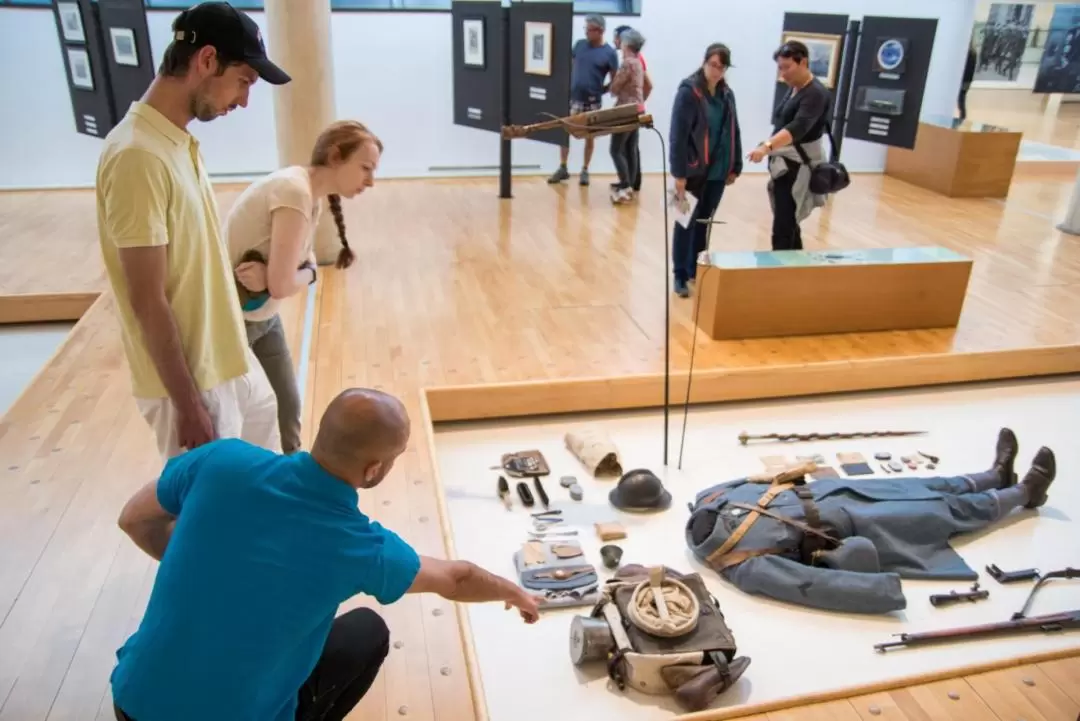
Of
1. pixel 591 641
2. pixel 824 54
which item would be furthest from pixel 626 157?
pixel 591 641

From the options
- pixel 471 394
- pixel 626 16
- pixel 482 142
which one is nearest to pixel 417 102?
pixel 482 142

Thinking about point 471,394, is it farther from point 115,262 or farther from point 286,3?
point 286,3

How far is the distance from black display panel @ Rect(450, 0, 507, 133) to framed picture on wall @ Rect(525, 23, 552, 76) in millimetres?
283

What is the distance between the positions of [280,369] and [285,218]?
644 mm

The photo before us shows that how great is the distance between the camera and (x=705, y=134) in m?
5.08

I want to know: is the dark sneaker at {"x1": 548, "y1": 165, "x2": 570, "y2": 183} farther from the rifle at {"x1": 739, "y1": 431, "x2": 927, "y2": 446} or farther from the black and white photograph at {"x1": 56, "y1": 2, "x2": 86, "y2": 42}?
the rifle at {"x1": 739, "y1": 431, "x2": 927, "y2": 446}

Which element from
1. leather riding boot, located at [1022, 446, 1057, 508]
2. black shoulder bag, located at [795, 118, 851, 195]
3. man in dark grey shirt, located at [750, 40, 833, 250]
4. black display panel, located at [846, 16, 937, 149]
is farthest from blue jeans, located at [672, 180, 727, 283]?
black display panel, located at [846, 16, 937, 149]

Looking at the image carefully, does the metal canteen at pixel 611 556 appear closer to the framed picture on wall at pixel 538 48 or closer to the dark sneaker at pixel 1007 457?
the dark sneaker at pixel 1007 457

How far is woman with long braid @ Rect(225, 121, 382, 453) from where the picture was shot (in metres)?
2.50

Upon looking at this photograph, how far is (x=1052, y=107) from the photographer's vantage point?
10172 mm

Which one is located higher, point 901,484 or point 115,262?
point 115,262

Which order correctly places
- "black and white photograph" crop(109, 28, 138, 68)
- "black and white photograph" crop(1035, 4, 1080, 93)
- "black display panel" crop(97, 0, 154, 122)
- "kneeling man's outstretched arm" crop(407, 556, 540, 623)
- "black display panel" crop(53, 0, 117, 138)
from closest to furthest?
1. "kneeling man's outstretched arm" crop(407, 556, 540, 623)
2. "black display panel" crop(97, 0, 154, 122)
3. "black and white photograph" crop(109, 28, 138, 68)
4. "black display panel" crop(53, 0, 117, 138)
5. "black and white photograph" crop(1035, 4, 1080, 93)

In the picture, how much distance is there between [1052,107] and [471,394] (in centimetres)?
940

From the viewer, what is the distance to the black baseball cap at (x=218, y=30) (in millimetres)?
1890
